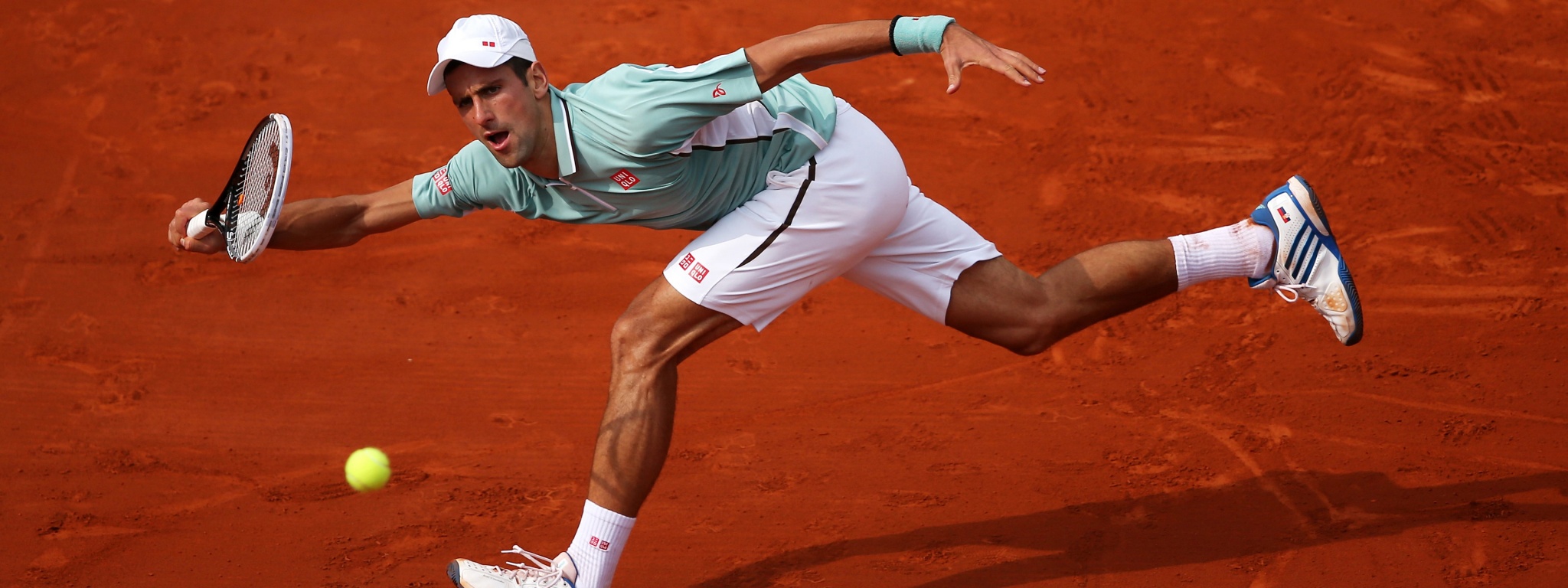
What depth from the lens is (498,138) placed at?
146 inches

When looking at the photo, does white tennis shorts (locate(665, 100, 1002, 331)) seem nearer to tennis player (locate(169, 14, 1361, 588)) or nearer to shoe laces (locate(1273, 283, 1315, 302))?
tennis player (locate(169, 14, 1361, 588))

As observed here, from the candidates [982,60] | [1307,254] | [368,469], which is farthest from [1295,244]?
[368,469]

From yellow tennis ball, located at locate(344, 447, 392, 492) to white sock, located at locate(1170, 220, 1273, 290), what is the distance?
9.43ft

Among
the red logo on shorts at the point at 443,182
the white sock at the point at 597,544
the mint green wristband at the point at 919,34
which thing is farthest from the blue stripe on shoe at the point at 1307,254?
the red logo on shorts at the point at 443,182

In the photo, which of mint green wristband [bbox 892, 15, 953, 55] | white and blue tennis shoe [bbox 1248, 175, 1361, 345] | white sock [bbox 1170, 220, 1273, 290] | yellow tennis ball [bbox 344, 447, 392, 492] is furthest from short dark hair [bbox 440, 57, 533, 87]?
white and blue tennis shoe [bbox 1248, 175, 1361, 345]

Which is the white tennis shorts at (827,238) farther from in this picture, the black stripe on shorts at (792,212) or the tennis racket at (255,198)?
the tennis racket at (255,198)

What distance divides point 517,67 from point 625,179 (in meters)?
0.43

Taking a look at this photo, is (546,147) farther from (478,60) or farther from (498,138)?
(478,60)

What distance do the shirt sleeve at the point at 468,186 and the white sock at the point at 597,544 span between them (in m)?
0.95

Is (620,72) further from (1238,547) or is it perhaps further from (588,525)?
(1238,547)

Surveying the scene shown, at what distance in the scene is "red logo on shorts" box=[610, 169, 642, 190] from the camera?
149 inches

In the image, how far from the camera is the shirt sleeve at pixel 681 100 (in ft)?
11.9

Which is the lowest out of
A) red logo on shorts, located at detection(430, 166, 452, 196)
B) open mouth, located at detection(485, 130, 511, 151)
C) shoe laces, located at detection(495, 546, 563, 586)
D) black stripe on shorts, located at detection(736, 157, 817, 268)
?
shoe laces, located at detection(495, 546, 563, 586)

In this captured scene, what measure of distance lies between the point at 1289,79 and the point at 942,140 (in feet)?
6.08
